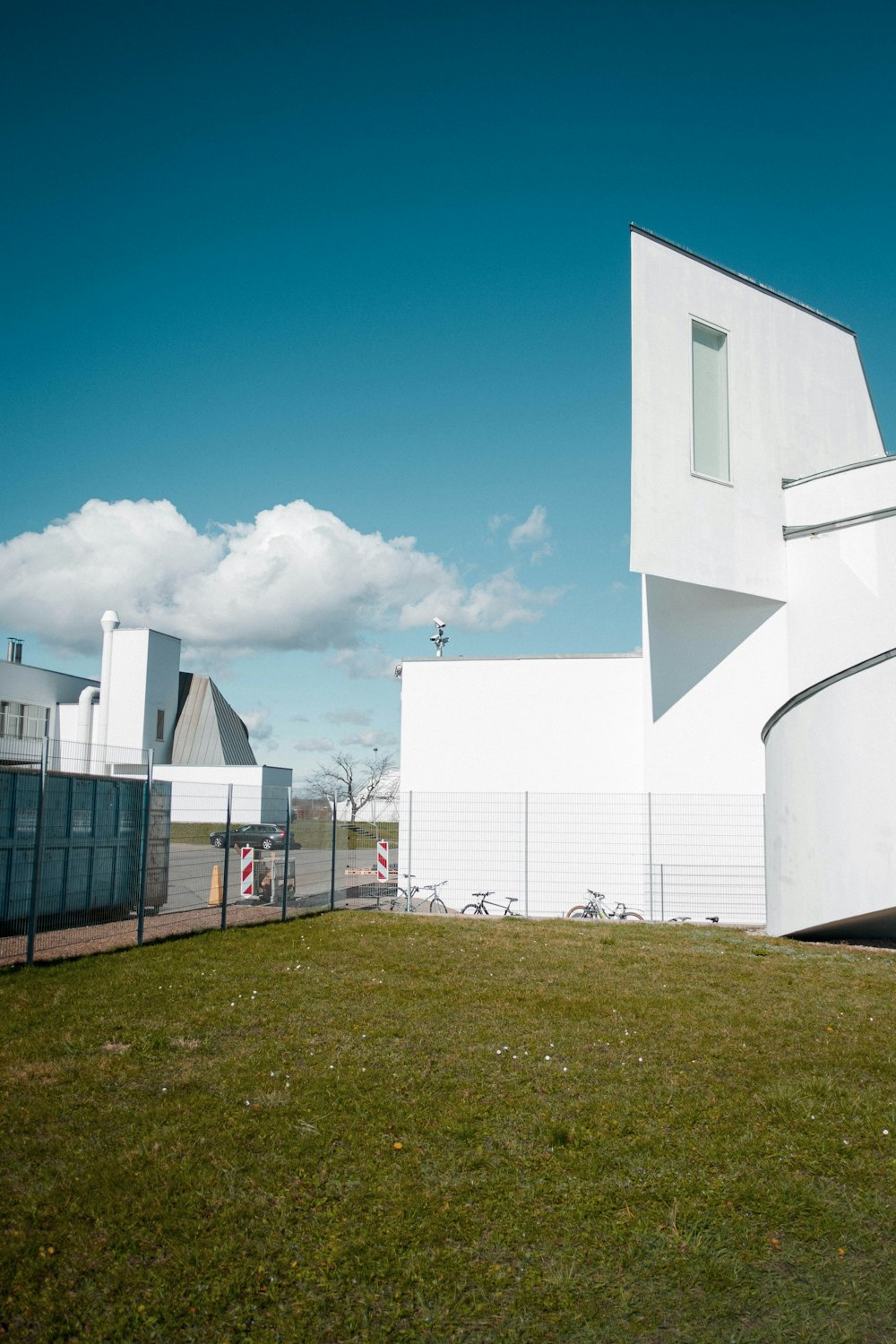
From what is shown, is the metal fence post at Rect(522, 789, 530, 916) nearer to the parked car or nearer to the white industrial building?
the parked car

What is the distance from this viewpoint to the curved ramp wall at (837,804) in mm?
10766

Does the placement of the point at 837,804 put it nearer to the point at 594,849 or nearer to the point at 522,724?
the point at 594,849

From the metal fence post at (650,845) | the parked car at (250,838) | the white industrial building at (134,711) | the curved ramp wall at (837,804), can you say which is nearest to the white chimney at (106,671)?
the white industrial building at (134,711)

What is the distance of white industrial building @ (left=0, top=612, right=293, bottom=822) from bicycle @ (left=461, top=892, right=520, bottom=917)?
21.0 metres

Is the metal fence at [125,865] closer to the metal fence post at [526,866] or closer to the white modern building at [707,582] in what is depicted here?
the metal fence post at [526,866]

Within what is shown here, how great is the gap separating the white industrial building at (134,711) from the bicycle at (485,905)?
68.9ft

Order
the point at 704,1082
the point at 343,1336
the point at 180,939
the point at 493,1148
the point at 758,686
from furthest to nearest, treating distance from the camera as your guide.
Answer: the point at 758,686 < the point at 180,939 < the point at 704,1082 < the point at 493,1148 < the point at 343,1336

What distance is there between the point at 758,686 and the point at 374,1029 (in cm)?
1136

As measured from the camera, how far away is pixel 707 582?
15969 mm

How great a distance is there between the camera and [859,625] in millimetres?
15484

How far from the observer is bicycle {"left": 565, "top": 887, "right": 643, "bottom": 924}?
658 inches

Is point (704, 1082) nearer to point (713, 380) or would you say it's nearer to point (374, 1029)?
point (374, 1029)

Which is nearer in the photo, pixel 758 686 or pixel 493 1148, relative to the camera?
pixel 493 1148

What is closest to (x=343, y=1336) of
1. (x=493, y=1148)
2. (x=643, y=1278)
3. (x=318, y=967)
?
(x=643, y=1278)
